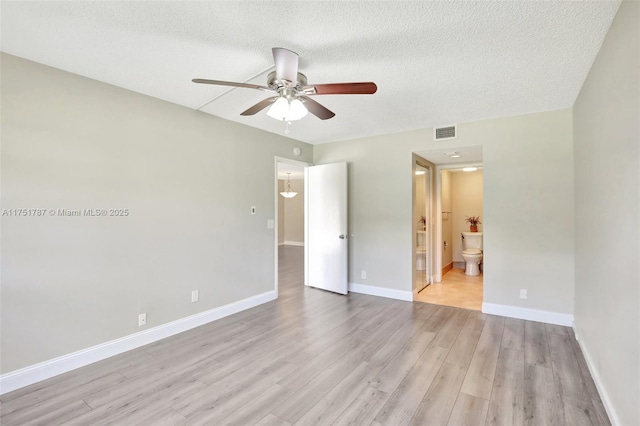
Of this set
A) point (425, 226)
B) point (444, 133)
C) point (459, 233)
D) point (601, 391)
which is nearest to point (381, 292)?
point (425, 226)

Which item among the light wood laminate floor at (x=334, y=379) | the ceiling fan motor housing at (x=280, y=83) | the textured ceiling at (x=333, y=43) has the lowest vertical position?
the light wood laminate floor at (x=334, y=379)

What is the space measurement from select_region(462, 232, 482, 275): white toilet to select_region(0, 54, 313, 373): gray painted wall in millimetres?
4482

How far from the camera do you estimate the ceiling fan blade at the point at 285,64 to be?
190 cm

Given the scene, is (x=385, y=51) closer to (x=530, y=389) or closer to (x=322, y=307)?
(x=530, y=389)

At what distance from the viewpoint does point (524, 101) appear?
3111mm

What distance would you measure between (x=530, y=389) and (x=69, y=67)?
4416 millimetres

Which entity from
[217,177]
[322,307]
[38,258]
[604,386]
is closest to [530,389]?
[604,386]

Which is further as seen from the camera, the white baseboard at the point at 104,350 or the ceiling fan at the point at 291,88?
the white baseboard at the point at 104,350

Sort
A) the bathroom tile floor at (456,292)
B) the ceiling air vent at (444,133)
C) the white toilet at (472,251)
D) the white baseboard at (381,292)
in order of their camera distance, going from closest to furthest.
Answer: the ceiling air vent at (444,133) → the bathroom tile floor at (456,292) → the white baseboard at (381,292) → the white toilet at (472,251)

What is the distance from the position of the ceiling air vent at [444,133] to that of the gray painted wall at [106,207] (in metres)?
2.63

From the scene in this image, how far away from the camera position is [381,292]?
4.58 meters

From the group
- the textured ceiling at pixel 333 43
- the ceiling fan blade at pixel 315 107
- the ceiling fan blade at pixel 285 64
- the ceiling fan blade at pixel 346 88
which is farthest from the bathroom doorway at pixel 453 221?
the ceiling fan blade at pixel 285 64

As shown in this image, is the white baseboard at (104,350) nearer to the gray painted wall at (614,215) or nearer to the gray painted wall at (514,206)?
the gray painted wall at (514,206)

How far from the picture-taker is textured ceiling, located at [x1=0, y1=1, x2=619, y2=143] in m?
1.72
